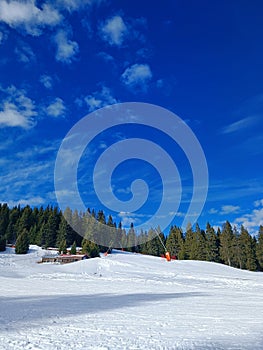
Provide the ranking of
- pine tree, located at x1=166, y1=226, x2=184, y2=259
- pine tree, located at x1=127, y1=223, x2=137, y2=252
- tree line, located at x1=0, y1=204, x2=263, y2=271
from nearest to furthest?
1. tree line, located at x1=0, y1=204, x2=263, y2=271
2. pine tree, located at x1=166, y1=226, x2=184, y2=259
3. pine tree, located at x1=127, y1=223, x2=137, y2=252

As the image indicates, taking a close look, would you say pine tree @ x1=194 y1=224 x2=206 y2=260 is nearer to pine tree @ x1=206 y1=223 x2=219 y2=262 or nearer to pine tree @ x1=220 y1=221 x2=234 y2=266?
pine tree @ x1=206 y1=223 x2=219 y2=262

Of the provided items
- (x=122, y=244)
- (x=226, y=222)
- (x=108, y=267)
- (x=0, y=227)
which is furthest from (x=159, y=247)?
(x=108, y=267)

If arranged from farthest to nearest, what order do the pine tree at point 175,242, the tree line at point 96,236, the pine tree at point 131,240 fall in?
the pine tree at point 131,240, the pine tree at point 175,242, the tree line at point 96,236

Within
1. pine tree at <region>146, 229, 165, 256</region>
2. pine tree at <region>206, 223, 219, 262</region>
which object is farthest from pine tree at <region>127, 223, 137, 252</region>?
pine tree at <region>206, 223, 219, 262</region>

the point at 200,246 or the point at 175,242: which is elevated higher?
the point at 175,242

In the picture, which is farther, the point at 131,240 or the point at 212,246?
the point at 131,240

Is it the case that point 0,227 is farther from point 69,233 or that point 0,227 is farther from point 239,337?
point 239,337

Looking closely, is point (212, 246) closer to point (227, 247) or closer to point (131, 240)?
point (227, 247)

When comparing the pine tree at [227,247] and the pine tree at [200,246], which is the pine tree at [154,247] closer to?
the pine tree at [200,246]

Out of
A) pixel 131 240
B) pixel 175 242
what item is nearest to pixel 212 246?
pixel 175 242

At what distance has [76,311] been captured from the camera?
22.0 feet

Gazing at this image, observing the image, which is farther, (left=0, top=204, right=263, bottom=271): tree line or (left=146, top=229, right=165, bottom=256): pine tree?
(left=146, top=229, right=165, bottom=256): pine tree

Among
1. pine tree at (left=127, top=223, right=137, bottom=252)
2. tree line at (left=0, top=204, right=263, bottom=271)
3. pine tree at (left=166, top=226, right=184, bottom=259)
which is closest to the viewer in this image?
tree line at (left=0, top=204, right=263, bottom=271)

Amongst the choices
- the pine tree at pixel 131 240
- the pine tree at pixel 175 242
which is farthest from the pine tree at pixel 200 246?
the pine tree at pixel 131 240
